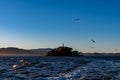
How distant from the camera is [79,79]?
35.4 m

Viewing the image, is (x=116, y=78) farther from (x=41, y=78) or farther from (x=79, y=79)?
(x=41, y=78)

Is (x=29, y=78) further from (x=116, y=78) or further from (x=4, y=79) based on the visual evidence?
(x=116, y=78)

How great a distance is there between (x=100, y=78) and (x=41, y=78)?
6.96 metres

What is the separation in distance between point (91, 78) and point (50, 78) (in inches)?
191

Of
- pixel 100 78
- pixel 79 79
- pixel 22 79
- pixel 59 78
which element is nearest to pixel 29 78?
pixel 22 79

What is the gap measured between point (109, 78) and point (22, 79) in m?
10.3

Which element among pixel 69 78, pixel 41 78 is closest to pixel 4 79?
pixel 41 78

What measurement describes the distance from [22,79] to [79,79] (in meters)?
6.58

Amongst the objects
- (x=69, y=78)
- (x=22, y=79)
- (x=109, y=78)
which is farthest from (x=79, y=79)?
(x=22, y=79)

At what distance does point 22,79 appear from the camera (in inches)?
1373

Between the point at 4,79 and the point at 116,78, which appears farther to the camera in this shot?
the point at 116,78

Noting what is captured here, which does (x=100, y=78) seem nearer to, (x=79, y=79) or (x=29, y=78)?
(x=79, y=79)

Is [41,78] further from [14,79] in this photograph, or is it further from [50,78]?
[14,79]

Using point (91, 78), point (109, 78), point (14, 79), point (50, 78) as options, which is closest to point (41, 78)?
point (50, 78)
